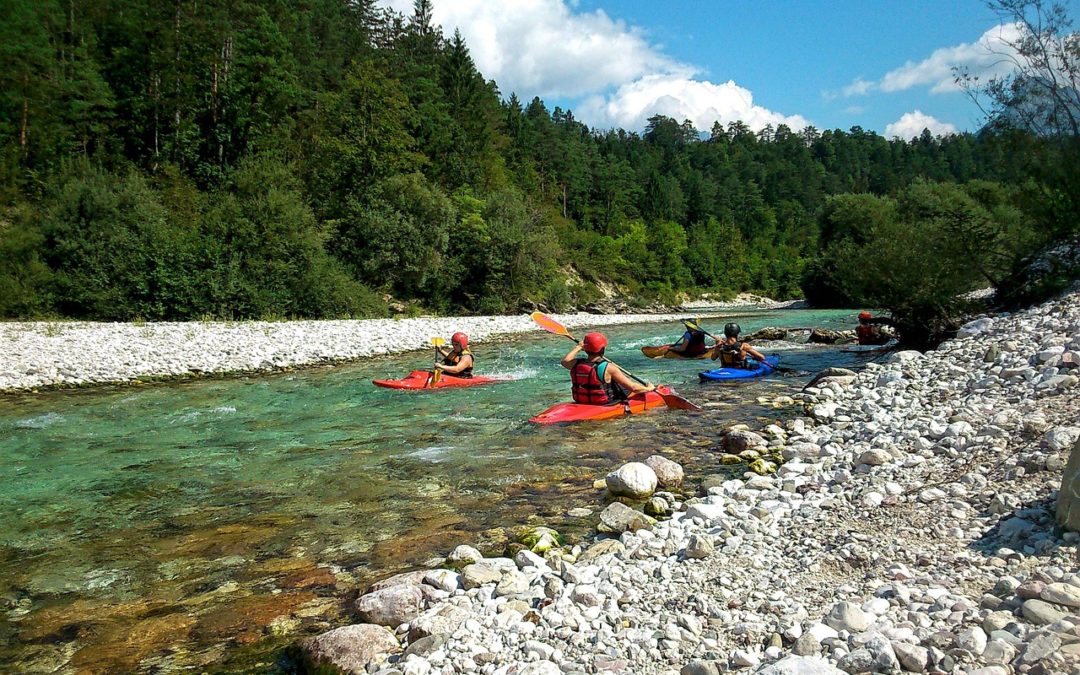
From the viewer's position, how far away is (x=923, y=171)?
118 m

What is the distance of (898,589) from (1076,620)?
0.71 metres

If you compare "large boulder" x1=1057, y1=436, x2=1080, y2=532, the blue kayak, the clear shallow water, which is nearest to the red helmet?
the clear shallow water

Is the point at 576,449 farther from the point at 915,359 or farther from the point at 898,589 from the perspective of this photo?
the point at 915,359

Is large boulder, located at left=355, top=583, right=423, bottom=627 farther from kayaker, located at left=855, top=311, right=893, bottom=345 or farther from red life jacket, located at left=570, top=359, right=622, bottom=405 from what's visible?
kayaker, located at left=855, top=311, right=893, bottom=345

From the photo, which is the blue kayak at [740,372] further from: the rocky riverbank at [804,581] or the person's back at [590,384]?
the rocky riverbank at [804,581]

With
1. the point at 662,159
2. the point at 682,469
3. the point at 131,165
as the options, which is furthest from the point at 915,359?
the point at 662,159

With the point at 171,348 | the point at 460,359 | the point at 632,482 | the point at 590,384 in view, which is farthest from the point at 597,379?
the point at 171,348

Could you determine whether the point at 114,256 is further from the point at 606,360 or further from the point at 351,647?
the point at 351,647

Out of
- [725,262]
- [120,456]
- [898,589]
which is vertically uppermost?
[725,262]

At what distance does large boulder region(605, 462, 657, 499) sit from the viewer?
544cm

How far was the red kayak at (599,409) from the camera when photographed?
8758mm

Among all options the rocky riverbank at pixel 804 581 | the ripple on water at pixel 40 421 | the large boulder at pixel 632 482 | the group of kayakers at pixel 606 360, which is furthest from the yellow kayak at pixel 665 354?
the ripple on water at pixel 40 421

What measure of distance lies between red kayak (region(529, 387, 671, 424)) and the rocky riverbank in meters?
3.24

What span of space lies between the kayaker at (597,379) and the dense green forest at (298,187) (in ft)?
24.3
